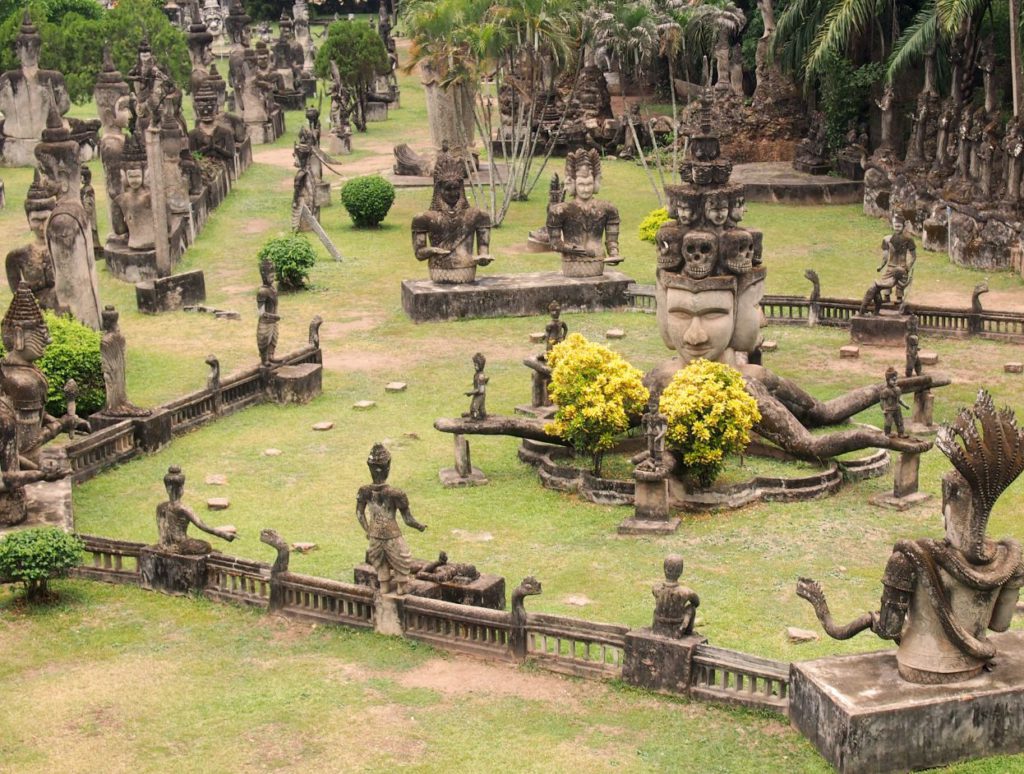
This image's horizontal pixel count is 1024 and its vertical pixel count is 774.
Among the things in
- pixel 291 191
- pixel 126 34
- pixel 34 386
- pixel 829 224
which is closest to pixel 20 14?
pixel 126 34

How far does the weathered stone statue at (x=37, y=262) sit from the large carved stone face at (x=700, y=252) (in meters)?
10.4

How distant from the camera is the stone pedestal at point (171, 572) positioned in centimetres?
1775

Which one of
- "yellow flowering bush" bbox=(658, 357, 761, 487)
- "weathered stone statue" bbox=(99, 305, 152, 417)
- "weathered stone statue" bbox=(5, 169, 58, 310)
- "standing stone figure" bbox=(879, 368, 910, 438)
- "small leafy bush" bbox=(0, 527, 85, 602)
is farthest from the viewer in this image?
"weathered stone statue" bbox=(5, 169, 58, 310)

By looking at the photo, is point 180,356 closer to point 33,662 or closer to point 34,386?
point 34,386

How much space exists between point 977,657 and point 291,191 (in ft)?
114

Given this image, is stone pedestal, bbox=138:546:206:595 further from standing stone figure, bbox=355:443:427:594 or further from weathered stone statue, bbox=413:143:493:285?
weathered stone statue, bbox=413:143:493:285

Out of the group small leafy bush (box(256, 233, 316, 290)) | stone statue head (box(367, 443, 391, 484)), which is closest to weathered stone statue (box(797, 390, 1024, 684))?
stone statue head (box(367, 443, 391, 484))

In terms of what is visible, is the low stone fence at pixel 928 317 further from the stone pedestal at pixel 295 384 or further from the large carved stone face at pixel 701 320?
the stone pedestal at pixel 295 384

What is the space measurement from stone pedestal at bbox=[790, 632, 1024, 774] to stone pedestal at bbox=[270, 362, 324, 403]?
43.2 ft

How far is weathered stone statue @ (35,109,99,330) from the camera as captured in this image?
27.9 m

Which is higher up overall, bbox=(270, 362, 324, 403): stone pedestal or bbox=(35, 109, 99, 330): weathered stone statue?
bbox=(35, 109, 99, 330): weathered stone statue

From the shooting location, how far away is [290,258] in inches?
1302

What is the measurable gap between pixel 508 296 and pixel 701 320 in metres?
9.44

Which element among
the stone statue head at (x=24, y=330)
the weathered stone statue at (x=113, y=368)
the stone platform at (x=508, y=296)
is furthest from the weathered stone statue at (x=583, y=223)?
the stone statue head at (x=24, y=330)
